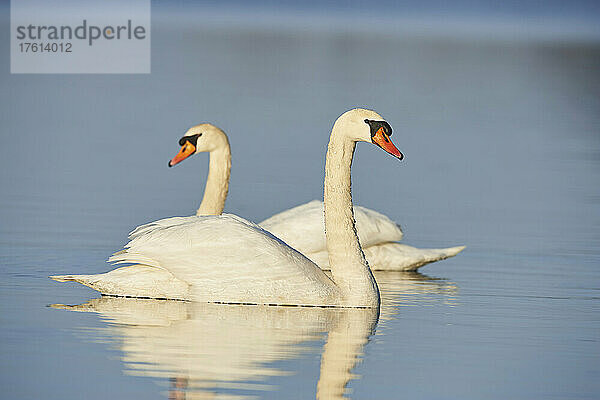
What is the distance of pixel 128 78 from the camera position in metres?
33.1

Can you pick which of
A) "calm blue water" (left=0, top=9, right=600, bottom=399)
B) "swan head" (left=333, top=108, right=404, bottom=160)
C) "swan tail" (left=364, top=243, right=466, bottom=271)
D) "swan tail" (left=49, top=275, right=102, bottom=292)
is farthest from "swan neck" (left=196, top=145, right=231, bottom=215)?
"swan tail" (left=49, top=275, right=102, bottom=292)

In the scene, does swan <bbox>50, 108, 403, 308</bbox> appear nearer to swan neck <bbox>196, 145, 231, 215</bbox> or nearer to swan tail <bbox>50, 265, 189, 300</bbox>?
swan tail <bbox>50, 265, 189, 300</bbox>

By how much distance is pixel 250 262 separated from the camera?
10328 mm

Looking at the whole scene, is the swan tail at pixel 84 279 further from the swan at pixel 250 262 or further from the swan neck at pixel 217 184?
the swan neck at pixel 217 184

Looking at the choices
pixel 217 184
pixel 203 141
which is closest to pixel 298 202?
pixel 203 141

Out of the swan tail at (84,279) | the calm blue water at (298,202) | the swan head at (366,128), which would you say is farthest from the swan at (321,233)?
the swan tail at (84,279)

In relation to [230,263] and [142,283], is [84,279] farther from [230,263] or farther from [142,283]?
[230,263]

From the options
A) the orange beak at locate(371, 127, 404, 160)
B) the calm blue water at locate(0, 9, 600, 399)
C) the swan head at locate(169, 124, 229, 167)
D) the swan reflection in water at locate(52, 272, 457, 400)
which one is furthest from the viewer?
the swan head at locate(169, 124, 229, 167)

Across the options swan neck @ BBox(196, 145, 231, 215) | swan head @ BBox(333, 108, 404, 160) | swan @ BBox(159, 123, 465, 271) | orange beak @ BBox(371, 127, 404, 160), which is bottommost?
swan @ BBox(159, 123, 465, 271)

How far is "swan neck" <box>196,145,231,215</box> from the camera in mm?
13180

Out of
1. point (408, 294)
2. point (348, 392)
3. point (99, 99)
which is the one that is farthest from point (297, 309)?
point (99, 99)

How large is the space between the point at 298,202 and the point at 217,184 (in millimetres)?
3169

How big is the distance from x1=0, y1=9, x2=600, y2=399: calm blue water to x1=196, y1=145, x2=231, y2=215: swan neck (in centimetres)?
96

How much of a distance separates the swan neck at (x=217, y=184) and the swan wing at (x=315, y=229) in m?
0.46
